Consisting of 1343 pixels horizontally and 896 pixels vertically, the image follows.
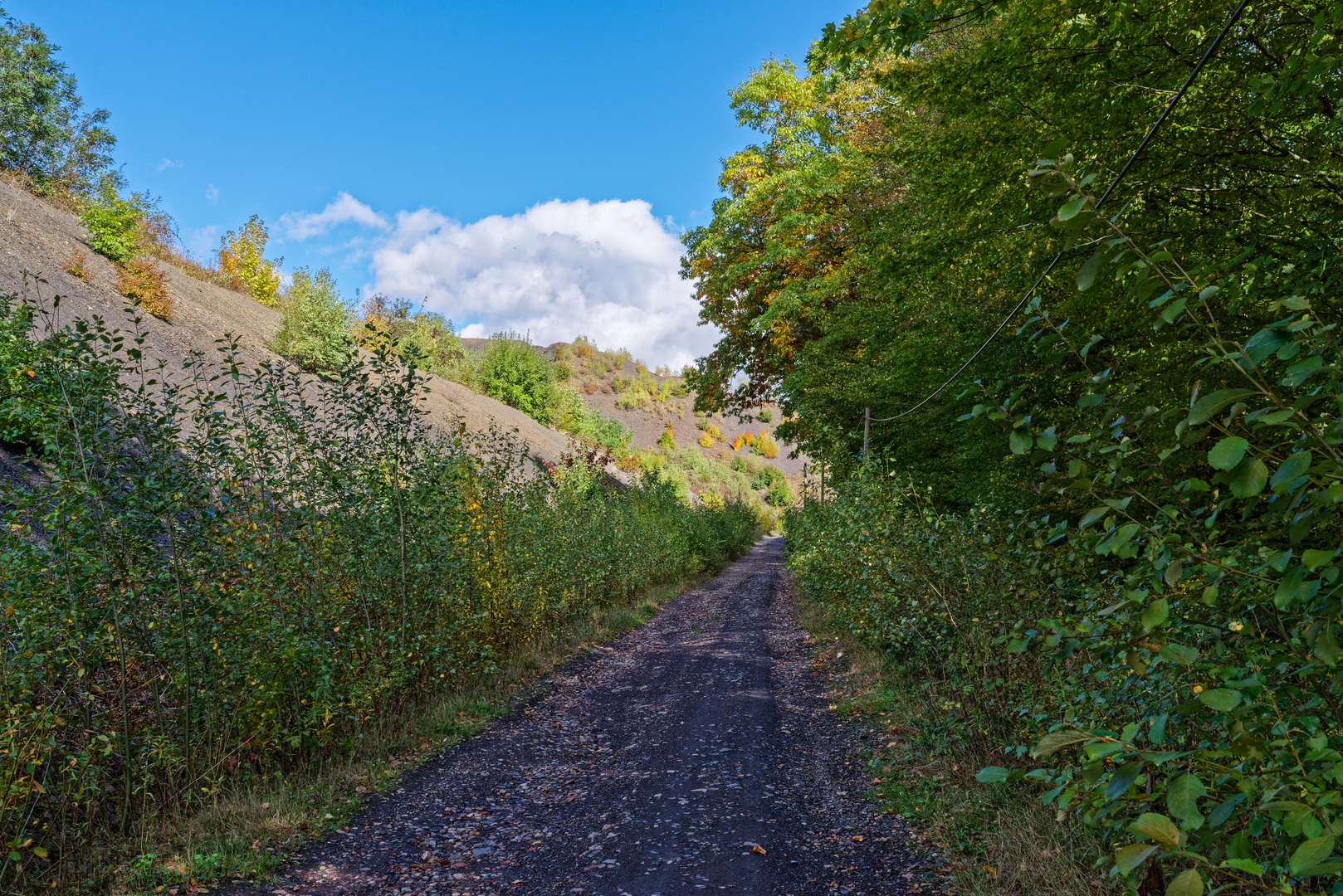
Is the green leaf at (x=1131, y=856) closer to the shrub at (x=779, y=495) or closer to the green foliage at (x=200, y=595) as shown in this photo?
the green foliage at (x=200, y=595)

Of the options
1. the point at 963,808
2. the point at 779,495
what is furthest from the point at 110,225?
the point at 779,495

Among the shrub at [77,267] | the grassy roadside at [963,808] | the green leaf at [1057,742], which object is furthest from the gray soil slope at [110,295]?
the green leaf at [1057,742]

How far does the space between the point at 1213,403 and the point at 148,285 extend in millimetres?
23208

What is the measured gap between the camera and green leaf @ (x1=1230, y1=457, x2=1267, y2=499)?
110cm

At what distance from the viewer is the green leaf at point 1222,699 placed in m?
1.14

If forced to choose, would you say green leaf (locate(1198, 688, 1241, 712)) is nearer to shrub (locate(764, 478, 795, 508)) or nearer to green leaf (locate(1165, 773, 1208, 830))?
green leaf (locate(1165, 773, 1208, 830))

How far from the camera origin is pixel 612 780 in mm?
5863

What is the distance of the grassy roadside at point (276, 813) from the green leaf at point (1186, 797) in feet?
15.9

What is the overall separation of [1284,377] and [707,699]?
790 centimetres

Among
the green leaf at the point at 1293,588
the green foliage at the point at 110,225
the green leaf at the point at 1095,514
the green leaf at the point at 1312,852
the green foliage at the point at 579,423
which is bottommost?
the green leaf at the point at 1312,852

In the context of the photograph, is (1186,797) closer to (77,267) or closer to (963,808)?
(963,808)

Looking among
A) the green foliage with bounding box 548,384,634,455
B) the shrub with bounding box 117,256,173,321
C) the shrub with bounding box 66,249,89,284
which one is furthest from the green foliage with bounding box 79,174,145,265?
the green foliage with bounding box 548,384,634,455

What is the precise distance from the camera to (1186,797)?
1171 mm

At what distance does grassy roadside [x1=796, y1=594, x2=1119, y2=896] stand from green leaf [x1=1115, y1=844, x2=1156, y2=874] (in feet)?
8.80
